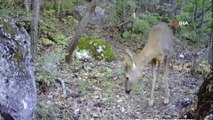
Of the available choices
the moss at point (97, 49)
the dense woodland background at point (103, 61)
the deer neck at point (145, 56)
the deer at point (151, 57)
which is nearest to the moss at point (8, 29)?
the dense woodland background at point (103, 61)

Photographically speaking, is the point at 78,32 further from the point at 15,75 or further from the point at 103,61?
the point at 15,75

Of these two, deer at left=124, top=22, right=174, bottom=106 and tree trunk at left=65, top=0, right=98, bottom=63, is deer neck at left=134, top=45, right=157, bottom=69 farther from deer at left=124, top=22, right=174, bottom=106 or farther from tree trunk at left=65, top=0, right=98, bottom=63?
tree trunk at left=65, top=0, right=98, bottom=63

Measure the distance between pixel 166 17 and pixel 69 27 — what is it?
14.0ft

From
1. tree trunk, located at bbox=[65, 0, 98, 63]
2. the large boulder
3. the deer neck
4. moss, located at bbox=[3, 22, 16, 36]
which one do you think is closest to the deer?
the deer neck

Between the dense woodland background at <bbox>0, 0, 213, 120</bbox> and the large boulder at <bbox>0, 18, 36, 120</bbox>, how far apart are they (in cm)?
92

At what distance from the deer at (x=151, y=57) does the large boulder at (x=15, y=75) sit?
2.27 m

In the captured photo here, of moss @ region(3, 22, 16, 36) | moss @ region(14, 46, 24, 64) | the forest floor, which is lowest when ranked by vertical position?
the forest floor

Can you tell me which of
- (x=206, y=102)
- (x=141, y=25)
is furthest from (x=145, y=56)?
(x=141, y=25)

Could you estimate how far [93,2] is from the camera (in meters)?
8.82

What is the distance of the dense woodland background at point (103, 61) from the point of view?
6641 millimetres

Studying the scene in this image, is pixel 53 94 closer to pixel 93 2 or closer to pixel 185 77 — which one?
pixel 93 2

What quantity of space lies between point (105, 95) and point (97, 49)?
10.7ft

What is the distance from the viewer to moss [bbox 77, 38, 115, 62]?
10.2 m

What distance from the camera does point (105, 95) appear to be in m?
7.36
